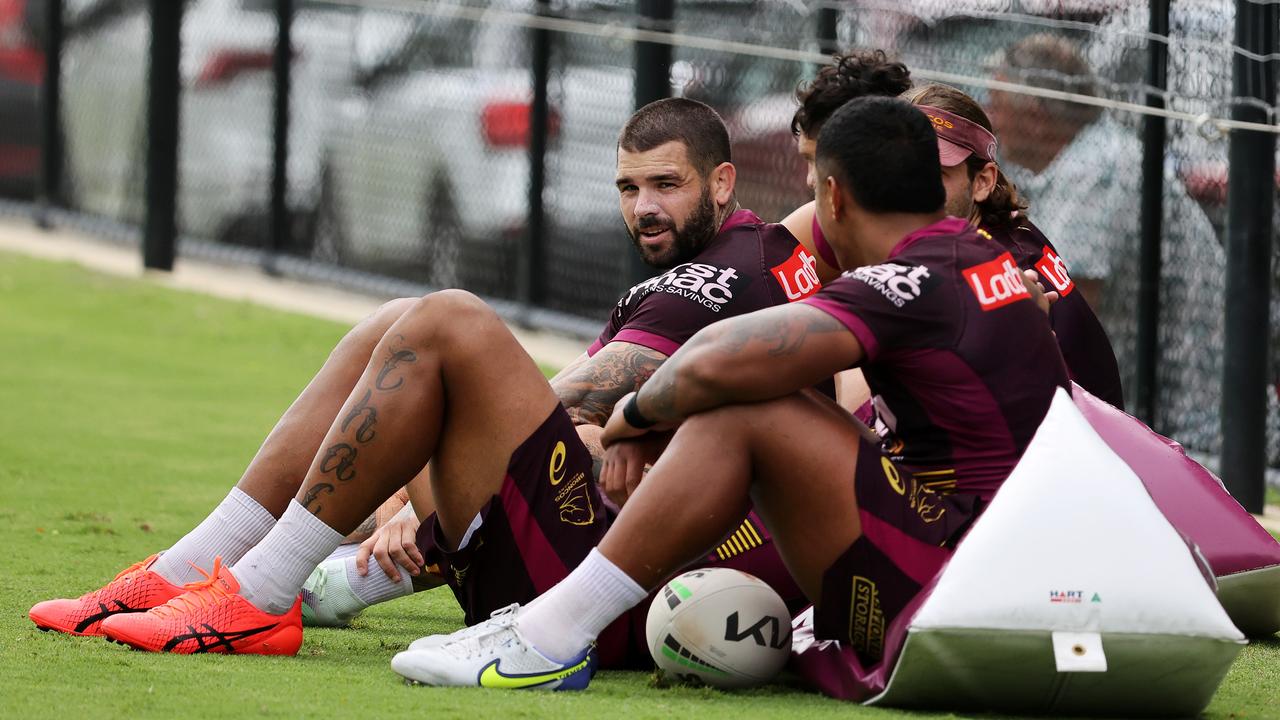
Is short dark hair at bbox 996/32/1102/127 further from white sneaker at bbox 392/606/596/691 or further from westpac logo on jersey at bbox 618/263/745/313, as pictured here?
white sneaker at bbox 392/606/596/691

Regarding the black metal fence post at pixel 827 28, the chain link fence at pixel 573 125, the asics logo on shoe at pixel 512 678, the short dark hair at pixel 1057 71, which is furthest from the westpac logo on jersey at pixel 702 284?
the black metal fence post at pixel 827 28

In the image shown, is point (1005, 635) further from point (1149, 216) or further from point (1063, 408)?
point (1149, 216)

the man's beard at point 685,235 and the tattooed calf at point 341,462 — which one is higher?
the man's beard at point 685,235

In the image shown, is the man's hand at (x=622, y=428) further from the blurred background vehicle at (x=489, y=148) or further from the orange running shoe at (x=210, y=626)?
the blurred background vehicle at (x=489, y=148)

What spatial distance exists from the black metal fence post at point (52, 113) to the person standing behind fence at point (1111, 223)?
341 inches

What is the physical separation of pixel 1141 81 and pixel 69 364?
540 cm

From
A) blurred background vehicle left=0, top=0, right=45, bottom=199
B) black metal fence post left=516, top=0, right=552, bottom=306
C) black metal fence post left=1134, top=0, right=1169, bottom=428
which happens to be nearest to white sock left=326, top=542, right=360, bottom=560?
black metal fence post left=1134, top=0, right=1169, bottom=428

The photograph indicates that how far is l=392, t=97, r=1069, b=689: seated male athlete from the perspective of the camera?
3514 mm

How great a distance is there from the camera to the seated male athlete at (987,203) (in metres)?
4.63

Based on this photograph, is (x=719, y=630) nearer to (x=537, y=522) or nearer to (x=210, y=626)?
(x=537, y=522)

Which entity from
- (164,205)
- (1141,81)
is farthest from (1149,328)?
(164,205)

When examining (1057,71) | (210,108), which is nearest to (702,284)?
(1057,71)

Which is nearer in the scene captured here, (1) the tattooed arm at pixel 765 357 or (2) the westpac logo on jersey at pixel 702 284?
(1) the tattooed arm at pixel 765 357

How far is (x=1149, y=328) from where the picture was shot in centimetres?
702
